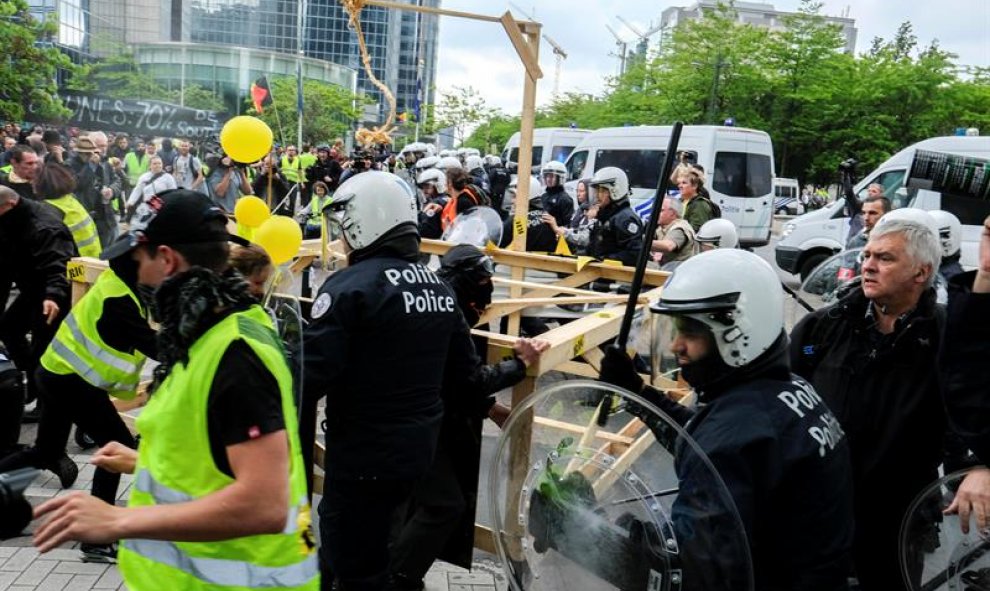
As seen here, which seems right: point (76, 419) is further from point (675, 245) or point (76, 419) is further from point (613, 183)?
point (613, 183)

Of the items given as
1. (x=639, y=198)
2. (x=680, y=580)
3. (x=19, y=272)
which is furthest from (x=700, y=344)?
(x=639, y=198)

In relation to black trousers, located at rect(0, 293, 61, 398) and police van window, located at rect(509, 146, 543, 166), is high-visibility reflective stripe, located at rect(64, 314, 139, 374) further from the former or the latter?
police van window, located at rect(509, 146, 543, 166)

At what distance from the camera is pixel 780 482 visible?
1946mm

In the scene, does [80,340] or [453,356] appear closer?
[453,356]

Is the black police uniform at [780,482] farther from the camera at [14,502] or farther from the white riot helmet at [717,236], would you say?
the white riot helmet at [717,236]

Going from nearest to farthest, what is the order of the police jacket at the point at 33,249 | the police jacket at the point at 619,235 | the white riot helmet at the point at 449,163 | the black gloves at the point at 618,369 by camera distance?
the black gloves at the point at 618,369 → the police jacket at the point at 33,249 → the police jacket at the point at 619,235 → the white riot helmet at the point at 449,163

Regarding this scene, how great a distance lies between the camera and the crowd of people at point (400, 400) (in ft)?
6.20

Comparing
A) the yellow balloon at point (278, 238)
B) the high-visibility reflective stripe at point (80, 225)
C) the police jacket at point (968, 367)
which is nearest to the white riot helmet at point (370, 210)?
the police jacket at point (968, 367)

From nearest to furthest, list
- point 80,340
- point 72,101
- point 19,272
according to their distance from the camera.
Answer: point 80,340 → point 19,272 → point 72,101

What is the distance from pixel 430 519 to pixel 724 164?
52.8 feet

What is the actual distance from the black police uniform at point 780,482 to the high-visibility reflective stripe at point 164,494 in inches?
32.4

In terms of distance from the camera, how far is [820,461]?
199 cm

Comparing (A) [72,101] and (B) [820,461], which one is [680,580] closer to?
(B) [820,461]

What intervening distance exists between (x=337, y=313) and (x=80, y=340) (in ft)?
5.78
